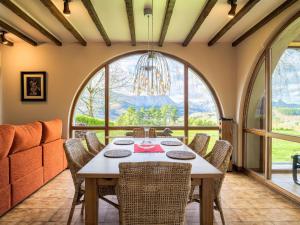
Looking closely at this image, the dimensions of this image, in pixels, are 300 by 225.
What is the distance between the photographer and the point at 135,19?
372 centimetres

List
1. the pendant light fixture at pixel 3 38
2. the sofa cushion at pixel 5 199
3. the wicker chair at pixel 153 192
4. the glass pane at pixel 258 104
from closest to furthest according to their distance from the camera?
the wicker chair at pixel 153 192 < the sofa cushion at pixel 5 199 < the glass pane at pixel 258 104 < the pendant light fixture at pixel 3 38

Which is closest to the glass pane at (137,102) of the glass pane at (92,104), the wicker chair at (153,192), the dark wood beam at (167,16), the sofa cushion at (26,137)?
the glass pane at (92,104)

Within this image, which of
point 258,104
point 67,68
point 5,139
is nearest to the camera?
point 5,139

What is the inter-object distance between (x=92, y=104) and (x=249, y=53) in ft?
11.4

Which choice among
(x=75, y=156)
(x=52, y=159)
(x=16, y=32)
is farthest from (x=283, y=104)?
(x=16, y=32)

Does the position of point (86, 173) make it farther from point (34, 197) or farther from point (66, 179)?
point (66, 179)

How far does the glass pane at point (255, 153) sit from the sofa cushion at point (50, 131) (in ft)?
12.2

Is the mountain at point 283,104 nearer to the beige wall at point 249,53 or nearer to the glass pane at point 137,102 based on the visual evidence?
the beige wall at point 249,53

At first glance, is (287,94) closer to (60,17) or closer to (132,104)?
(132,104)

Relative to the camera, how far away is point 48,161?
380cm

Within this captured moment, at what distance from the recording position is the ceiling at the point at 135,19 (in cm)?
316

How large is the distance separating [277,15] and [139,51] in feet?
8.99

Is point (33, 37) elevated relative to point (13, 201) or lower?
elevated

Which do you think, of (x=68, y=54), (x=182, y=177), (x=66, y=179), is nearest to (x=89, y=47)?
(x=68, y=54)
